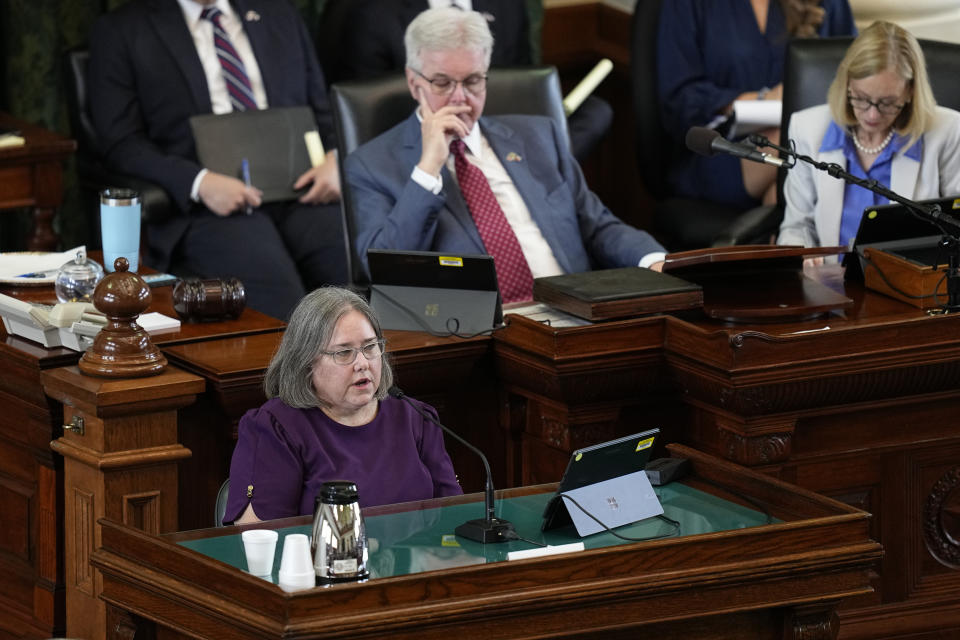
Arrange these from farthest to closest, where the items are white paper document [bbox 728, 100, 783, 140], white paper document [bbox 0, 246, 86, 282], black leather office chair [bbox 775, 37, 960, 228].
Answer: white paper document [bbox 728, 100, 783, 140] → black leather office chair [bbox 775, 37, 960, 228] → white paper document [bbox 0, 246, 86, 282]

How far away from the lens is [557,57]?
21.5 feet

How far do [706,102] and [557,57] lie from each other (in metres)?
1.47

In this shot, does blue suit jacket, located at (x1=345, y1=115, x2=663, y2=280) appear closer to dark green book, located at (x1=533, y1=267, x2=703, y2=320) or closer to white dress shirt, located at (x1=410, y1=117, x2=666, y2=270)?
white dress shirt, located at (x1=410, y1=117, x2=666, y2=270)

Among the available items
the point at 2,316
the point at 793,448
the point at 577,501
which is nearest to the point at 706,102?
the point at 793,448

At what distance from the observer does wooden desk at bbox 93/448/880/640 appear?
2.19m

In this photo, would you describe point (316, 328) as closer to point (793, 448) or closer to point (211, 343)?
point (211, 343)

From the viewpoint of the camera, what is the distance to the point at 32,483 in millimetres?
3371

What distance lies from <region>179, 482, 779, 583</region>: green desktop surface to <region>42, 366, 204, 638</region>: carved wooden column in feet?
2.01

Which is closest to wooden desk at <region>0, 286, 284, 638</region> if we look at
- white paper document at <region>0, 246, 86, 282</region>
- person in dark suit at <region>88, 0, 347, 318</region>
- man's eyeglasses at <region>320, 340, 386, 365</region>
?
white paper document at <region>0, 246, 86, 282</region>

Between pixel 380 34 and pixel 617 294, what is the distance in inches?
78.7

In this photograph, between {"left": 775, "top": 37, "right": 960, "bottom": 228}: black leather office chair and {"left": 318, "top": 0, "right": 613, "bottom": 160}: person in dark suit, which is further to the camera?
{"left": 318, "top": 0, "right": 613, "bottom": 160}: person in dark suit

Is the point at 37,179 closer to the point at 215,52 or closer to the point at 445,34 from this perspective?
the point at 215,52

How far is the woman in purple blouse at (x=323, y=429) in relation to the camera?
2.79 m

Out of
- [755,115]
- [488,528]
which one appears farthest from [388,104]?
[488,528]
